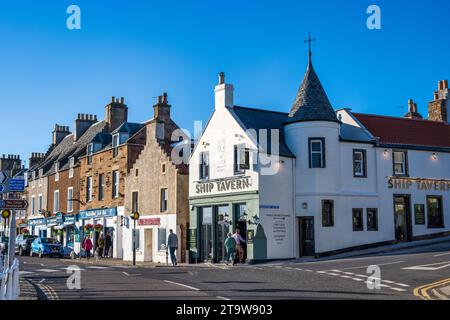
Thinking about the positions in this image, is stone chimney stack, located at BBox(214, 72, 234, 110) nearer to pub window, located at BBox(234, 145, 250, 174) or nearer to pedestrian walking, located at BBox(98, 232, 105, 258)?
pub window, located at BBox(234, 145, 250, 174)

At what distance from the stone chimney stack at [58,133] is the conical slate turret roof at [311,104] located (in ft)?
127

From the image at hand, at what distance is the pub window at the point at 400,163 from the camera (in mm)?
34250

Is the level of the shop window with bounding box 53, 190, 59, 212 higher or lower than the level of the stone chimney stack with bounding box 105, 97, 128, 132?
lower

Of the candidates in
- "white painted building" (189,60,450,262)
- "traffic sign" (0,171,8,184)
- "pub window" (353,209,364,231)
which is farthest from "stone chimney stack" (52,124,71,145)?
"traffic sign" (0,171,8,184)

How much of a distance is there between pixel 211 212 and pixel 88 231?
16302mm

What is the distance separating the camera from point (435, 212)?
35.2 m

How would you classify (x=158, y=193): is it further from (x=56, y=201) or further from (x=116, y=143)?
(x=56, y=201)

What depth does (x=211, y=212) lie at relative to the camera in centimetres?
3350

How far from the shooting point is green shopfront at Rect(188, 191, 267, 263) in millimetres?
30078

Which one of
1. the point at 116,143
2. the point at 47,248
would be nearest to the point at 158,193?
the point at 116,143

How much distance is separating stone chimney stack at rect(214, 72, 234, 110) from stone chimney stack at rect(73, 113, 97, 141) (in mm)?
25873

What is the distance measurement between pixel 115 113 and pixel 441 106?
2651 centimetres

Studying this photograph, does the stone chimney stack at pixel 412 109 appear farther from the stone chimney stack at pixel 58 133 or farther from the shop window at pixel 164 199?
the stone chimney stack at pixel 58 133
